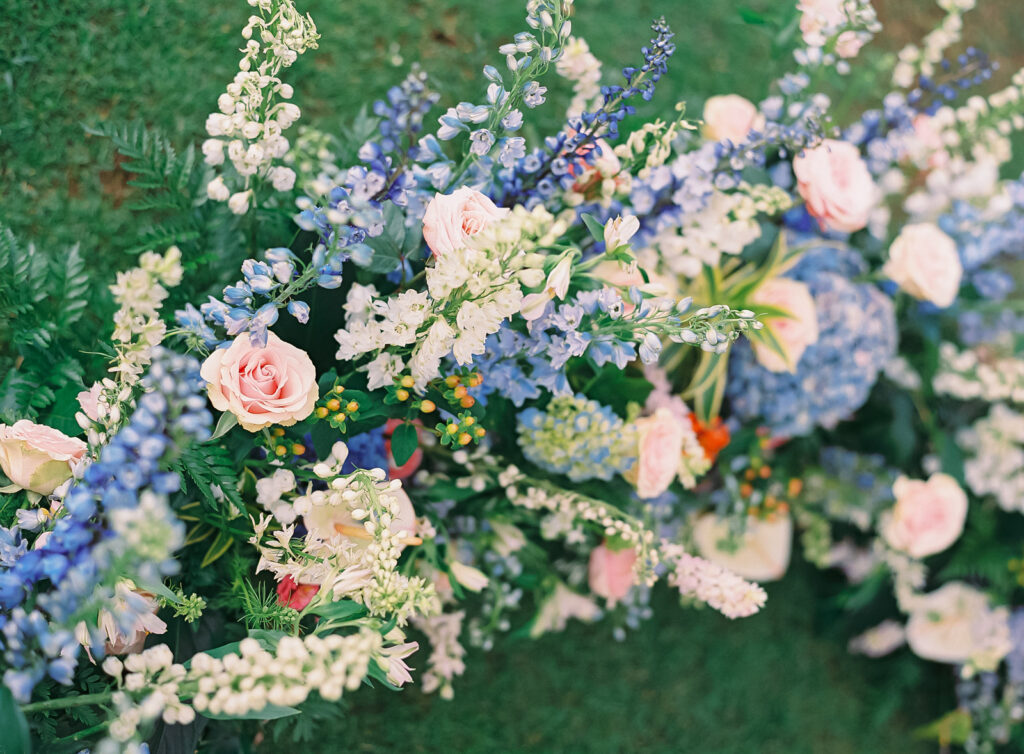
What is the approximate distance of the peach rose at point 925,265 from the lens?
4.39 ft

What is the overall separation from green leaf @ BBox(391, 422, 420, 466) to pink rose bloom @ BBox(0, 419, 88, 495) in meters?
0.33

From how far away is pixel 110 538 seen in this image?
2.04 ft

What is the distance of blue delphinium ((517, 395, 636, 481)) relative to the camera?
1.03 meters

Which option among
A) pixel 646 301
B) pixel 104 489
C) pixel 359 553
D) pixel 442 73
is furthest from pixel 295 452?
pixel 442 73

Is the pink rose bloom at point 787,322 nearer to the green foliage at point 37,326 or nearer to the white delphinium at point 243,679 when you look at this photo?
the white delphinium at point 243,679

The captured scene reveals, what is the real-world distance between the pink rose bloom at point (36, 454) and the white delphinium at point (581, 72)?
0.77 metres

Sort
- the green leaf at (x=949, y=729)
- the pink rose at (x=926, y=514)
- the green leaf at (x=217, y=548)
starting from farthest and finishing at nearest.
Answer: the green leaf at (x=949, y=729) < the pink rose at (x=926, y=514) < the green leaf at (x=217, y=548)

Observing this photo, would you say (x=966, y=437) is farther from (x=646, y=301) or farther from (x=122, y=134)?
(x=122, y=134)

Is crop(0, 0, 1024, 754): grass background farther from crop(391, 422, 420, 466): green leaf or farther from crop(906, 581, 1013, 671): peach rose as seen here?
crop(391, 422, 420, 466): green leaf

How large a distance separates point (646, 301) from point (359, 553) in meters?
0.44

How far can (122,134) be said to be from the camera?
1022mm

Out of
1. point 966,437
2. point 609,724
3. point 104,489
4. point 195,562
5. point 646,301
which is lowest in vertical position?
point 609,724

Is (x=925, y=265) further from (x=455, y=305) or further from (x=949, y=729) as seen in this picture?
(x=949, y=729)

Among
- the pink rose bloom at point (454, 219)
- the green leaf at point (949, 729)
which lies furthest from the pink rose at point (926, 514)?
the pink rose bloom at point (454, 219)
